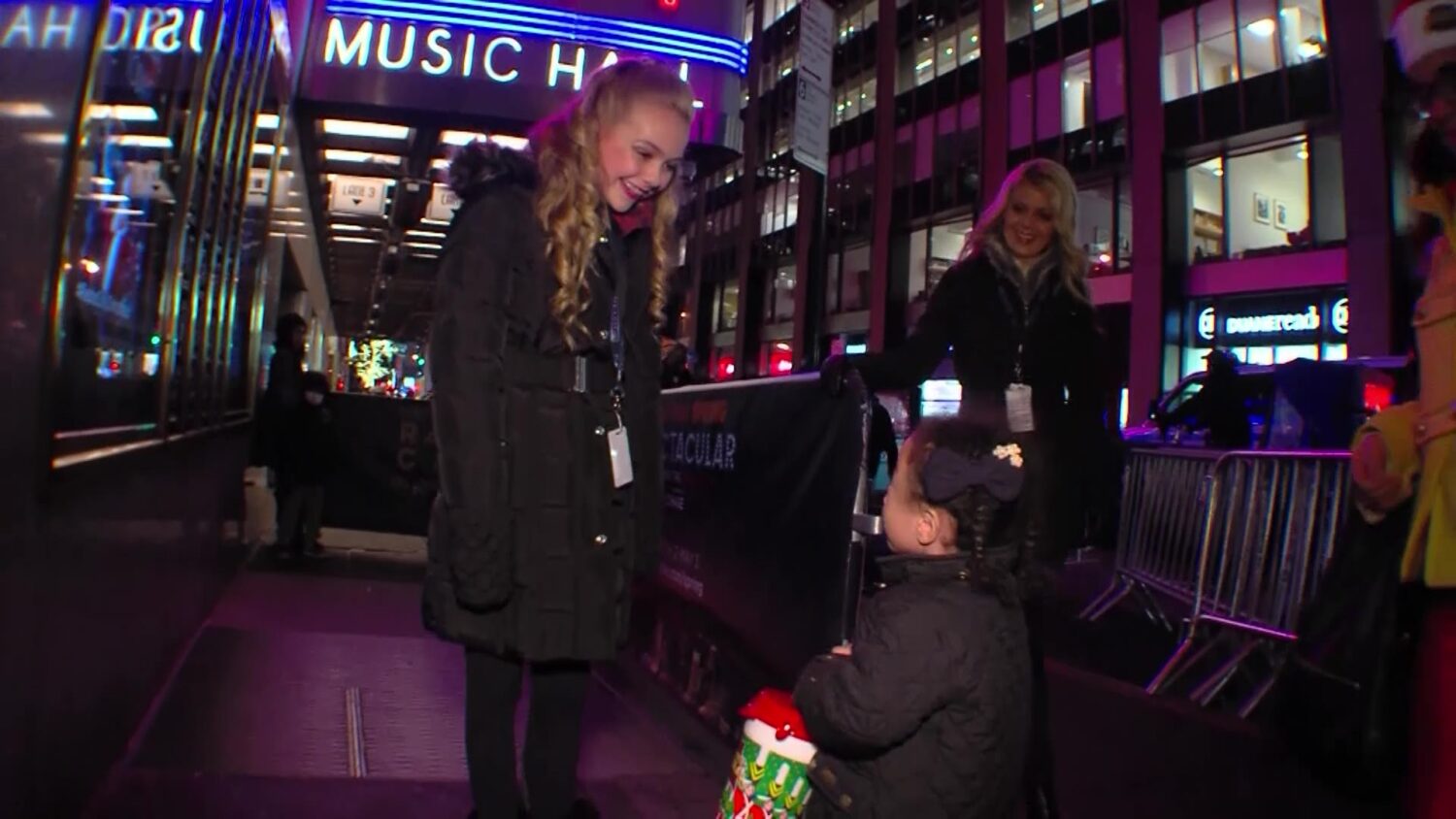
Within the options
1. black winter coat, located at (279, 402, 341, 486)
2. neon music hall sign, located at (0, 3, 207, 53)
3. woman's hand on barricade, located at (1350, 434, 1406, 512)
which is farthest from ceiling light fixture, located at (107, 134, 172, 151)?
black winter coat, located at (279, 402, 341, 486)

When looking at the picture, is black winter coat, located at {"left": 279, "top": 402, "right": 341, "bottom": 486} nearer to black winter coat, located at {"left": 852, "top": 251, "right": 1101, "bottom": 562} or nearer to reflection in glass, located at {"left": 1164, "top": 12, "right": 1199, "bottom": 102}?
black winter coat, located at {"left": 852, "top": 251, "right": 1101, "bottom": 562}

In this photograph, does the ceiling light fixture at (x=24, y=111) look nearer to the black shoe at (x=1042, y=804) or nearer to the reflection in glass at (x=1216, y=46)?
the black shoe at (x=1042, y=804)

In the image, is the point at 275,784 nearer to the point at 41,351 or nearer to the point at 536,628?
the point at 536,628

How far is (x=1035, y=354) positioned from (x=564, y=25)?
5.69m

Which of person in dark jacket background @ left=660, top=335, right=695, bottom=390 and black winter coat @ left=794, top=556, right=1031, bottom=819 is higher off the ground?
person in dark jacket background @ left=660, top=335, right=695, bottom=390

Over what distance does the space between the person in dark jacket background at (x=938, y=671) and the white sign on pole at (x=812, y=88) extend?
296 centimetres

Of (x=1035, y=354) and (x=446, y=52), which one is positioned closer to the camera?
(x=1035, y=354)

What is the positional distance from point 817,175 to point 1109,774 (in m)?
2.98

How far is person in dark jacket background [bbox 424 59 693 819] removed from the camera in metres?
2.49

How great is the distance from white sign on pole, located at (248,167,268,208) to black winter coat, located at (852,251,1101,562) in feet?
17.2

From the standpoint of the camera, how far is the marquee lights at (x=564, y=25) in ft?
24.1

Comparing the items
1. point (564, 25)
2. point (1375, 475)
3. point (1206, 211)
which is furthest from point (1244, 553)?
point (1206, 211)

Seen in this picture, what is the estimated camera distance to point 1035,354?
303 centimetres

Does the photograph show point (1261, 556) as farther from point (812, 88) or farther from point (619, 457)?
point (619, 457)
